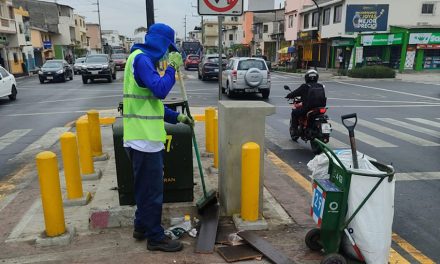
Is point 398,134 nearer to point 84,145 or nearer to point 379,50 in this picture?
point 84,145

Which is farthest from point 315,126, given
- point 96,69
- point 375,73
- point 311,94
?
point 375,73

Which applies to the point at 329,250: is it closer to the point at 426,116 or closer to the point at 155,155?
the point at 155,155

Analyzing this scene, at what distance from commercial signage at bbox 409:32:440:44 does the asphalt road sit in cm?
1671

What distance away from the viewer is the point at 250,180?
3.81 m

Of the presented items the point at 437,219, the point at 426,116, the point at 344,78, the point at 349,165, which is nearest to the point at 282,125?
the point at 426,116

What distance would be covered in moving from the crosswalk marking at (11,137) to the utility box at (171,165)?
16.6 ft

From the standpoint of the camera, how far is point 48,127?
397 inches

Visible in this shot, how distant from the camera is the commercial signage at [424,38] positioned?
32000mm

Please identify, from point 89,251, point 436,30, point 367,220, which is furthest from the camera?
point 436,30

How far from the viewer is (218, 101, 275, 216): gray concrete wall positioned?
3900 mm

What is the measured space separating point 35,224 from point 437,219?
446 centimetres

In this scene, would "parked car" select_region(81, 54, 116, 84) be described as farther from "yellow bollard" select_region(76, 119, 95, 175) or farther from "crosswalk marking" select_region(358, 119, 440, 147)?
"yellow bollard" select_region(76, 119, 95, 175)

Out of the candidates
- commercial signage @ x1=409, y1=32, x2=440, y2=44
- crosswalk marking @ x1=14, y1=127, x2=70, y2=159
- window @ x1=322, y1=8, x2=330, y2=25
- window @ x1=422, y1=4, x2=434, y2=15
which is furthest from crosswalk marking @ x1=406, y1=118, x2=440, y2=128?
window @ x1=422, y1=4, x2=434, y2=15

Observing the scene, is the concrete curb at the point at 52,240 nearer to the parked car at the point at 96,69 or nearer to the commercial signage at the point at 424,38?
the parked car at the point at 96,69
